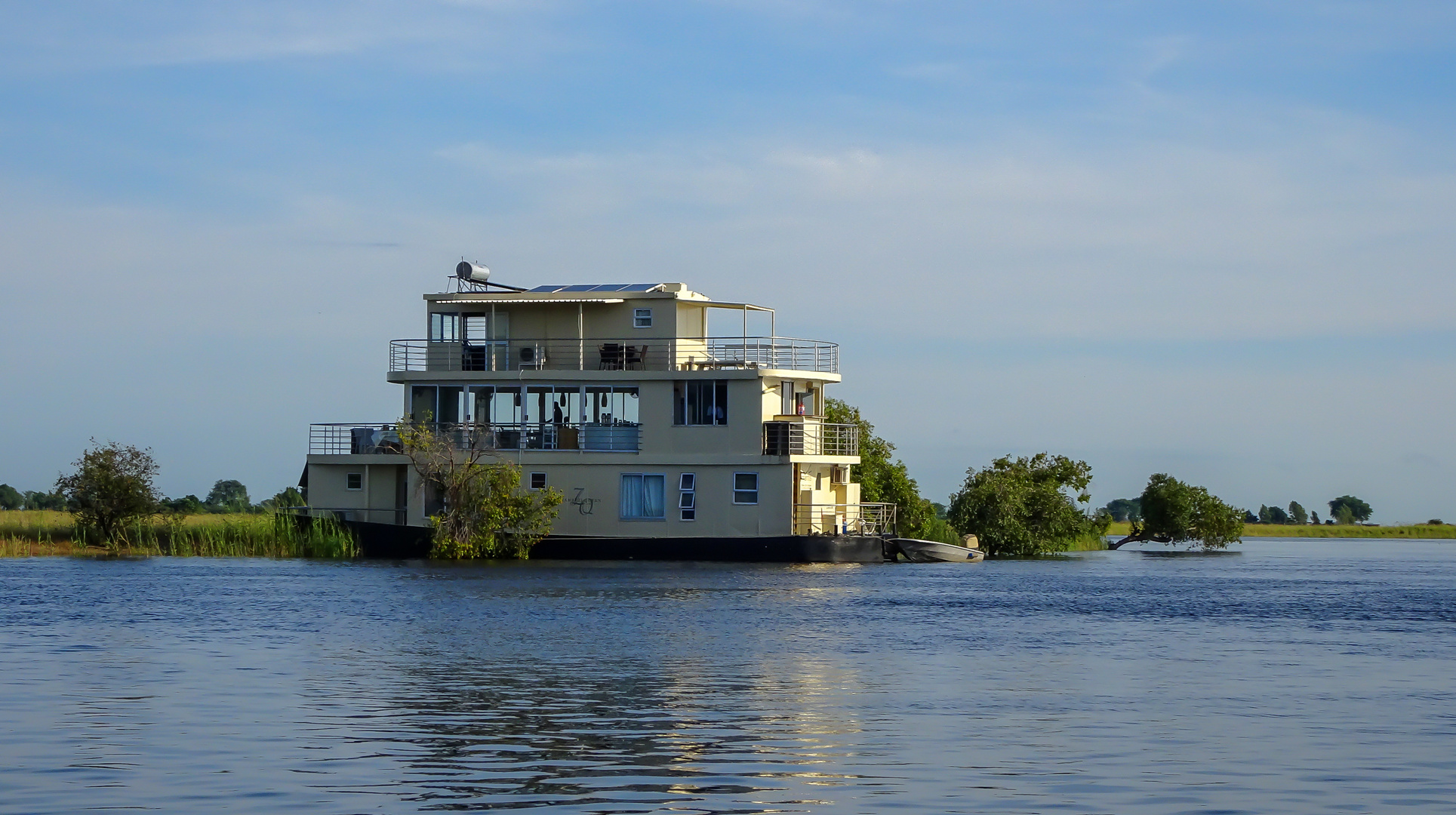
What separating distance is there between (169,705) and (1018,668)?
10738mm

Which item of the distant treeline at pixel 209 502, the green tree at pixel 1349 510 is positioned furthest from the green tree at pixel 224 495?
the green tree at pixel 1349 510

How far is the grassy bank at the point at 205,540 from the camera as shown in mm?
48281

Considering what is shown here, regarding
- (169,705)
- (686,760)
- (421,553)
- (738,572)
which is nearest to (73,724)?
(169,705)

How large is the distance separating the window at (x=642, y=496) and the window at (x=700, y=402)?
189cm

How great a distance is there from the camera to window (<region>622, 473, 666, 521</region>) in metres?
47.6

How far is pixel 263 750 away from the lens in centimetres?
1373

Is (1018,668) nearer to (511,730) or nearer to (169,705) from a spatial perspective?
(511,730)

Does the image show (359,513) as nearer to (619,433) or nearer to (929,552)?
(619,433)

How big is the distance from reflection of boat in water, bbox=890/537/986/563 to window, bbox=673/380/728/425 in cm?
697

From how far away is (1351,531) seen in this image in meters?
125

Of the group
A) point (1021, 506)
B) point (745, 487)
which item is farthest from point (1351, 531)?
point (745, 487)

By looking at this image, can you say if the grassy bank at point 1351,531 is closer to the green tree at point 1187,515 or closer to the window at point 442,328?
the green tree at point 1187,515

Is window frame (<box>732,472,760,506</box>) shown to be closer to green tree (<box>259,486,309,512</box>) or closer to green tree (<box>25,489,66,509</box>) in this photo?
green tree (<box>259,486,309,512</box>)

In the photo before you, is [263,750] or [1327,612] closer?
[263,750]
